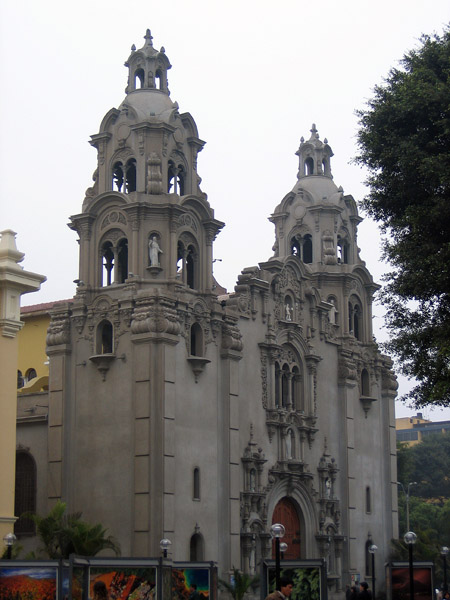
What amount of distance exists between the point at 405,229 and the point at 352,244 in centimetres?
2935

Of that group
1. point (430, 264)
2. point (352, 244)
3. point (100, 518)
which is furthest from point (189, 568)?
point (352, 244)

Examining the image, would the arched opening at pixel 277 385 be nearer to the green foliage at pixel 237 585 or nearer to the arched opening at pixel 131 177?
the green foliage at pixel 237 585

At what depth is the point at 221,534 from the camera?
151ft

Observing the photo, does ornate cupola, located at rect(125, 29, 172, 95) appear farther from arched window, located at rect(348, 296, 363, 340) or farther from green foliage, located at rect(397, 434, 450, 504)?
green foliage, located at rect(397, 434, 450, 504)

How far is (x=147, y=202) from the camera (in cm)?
4581

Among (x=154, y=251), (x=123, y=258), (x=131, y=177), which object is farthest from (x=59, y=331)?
(x=131, y=177)

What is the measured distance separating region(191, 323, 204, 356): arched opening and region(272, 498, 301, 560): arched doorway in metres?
8.52

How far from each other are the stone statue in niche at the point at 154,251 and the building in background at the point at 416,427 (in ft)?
350

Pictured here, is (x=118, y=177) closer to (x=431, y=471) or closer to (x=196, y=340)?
(x=196, y=340)

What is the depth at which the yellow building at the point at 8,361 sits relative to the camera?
32438mm

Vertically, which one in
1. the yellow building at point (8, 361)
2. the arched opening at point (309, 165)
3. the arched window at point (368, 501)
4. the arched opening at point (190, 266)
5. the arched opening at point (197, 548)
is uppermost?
the arched opening at point (309, 165)

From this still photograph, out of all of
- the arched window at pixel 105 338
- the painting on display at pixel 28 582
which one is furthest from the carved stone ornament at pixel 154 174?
the painting on display at pixel 28 582

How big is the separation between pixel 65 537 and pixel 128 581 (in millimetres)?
13450

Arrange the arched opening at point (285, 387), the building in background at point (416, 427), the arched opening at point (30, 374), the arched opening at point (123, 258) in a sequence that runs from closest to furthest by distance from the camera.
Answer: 1. the arched opening at point (123, 258)
2. the arched opening at point (285, 387)
3. the arched opening at point (30, 374)
4. the building in background at point (416, 427)
